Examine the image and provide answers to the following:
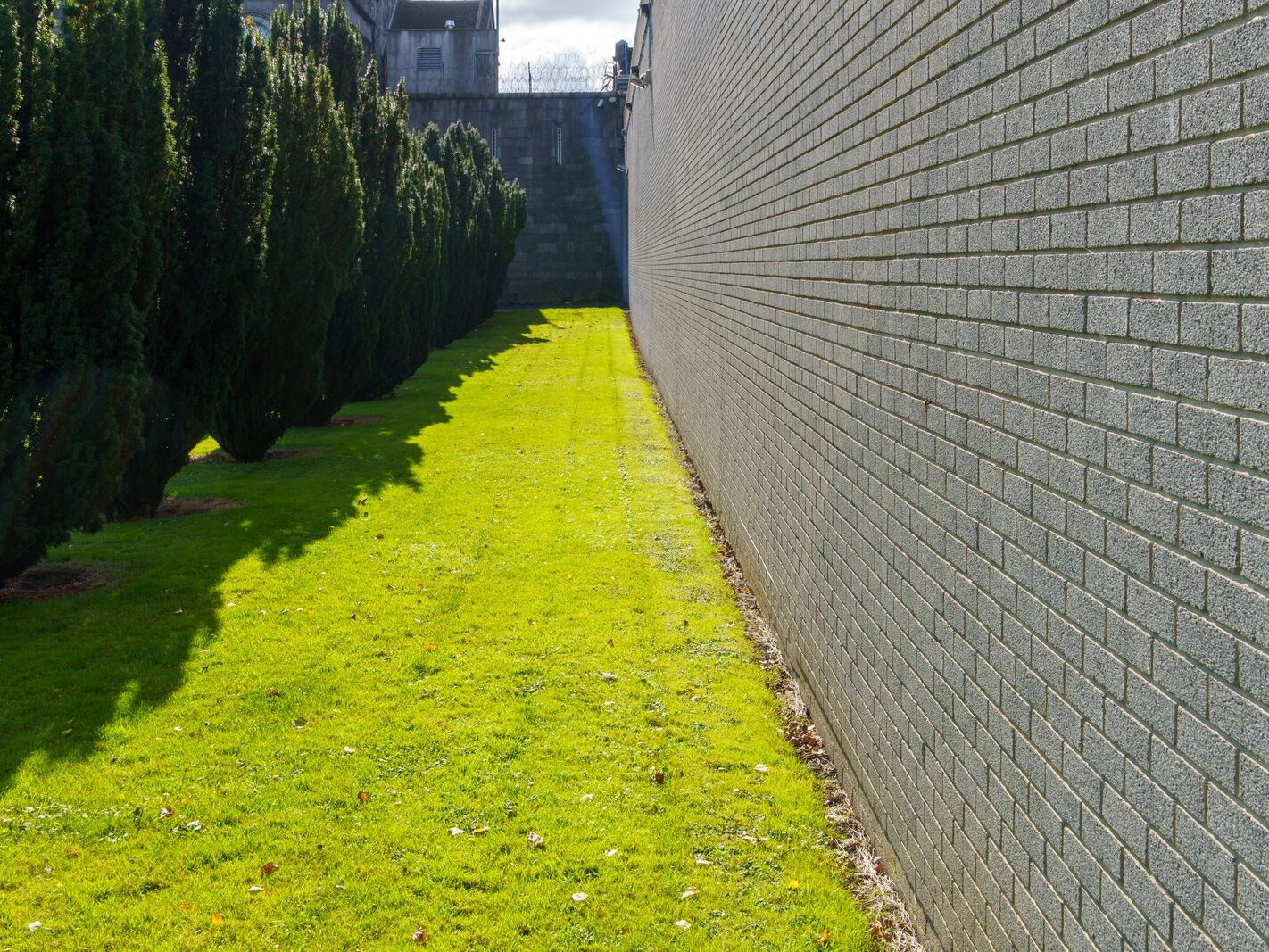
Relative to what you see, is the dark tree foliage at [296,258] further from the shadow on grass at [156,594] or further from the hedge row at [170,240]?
the shadow on grass at [156,594]

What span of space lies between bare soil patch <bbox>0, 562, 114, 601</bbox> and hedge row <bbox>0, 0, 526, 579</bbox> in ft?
0.93

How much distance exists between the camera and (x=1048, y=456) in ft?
8.13

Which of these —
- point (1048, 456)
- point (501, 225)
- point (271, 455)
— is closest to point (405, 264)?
point (271, 455)

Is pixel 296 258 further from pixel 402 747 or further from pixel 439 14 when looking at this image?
pixel 439 14

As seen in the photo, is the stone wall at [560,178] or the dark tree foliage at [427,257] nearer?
the dark tree foliage at [427,257]

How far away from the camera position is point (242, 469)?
12.5 meters

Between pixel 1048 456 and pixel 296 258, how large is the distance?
33.9 feet

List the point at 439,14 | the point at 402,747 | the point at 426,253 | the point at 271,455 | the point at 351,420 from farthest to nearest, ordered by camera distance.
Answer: the point at 439,14, the point at 426,253, the point at 351,420, the point at 271,455, the point at 402,747

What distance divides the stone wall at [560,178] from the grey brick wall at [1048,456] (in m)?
37.6

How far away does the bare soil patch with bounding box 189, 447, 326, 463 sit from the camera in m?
13.2

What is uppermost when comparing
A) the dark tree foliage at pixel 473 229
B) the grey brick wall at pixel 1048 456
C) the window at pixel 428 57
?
the window at pixel 428 57

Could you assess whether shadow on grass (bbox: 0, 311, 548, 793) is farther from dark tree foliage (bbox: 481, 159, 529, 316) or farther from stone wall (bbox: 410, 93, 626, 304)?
stone wall (bbox: 410, 93, 626, 304)

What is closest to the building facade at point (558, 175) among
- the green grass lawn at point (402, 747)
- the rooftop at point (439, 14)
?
the rooftop at point (439, 14)

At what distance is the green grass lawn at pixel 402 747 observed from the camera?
3.82 m
